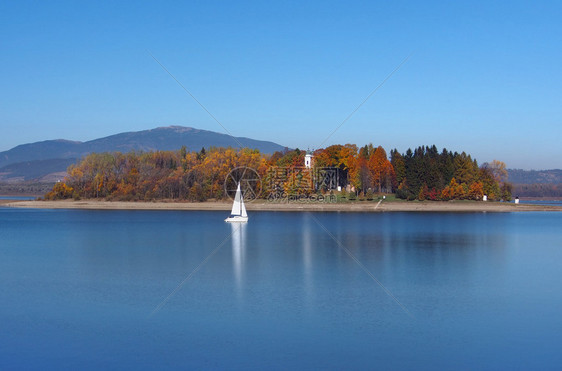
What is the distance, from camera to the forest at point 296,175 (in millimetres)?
79500

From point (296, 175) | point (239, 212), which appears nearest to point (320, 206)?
point (296, 175)

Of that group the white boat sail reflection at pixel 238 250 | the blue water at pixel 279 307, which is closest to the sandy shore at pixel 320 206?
the white boat sail reflection at pixel 238 250

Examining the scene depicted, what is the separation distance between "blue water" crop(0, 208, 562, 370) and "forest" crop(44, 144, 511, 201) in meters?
46.8

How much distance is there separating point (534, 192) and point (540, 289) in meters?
151

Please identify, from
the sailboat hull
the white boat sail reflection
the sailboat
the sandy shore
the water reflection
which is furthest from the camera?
the sandy shore

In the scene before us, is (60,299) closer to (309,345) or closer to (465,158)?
(309,345)

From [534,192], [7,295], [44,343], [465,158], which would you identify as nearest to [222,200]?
[465,158]

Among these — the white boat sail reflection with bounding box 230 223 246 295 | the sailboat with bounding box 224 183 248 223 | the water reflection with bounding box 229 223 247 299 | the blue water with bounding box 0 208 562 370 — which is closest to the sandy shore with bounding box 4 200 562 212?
the sailboat with bounding box 224 183 248 223

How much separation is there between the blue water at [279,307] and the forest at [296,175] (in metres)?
46.8

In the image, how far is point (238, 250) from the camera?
31016mm

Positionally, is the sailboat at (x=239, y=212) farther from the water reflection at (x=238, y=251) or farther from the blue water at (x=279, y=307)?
the blue water at (x=279, y=307)

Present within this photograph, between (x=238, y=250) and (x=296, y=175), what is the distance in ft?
149

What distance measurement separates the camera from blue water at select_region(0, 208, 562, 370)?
12.3 m

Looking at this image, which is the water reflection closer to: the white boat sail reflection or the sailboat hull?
the white boat sail reflection
